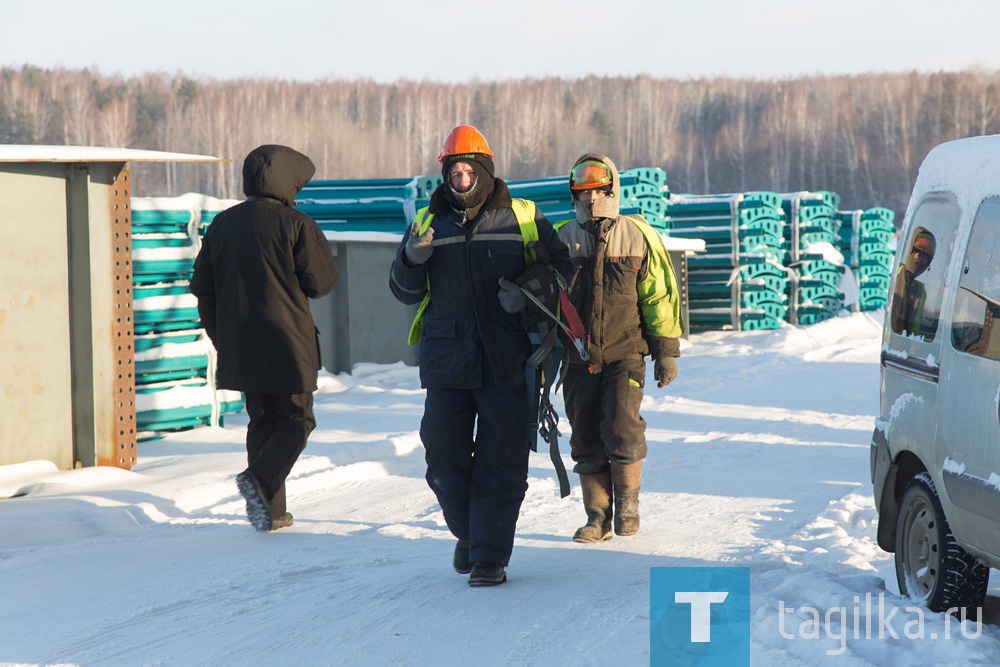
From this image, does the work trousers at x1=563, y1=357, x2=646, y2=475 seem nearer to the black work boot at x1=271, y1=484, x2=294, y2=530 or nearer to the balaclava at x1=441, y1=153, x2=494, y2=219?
the balaclava at x1=441, y1=153, x2=494, y2=219

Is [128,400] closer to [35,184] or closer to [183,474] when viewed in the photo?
[183,474]

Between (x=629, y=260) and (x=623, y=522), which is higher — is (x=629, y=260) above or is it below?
above

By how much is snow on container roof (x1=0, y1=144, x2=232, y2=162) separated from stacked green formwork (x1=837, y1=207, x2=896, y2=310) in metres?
20.2

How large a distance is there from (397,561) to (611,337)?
156 cm

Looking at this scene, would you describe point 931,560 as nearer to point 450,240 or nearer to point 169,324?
point 450,240

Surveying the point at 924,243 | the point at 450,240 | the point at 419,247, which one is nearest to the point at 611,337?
the point at 450,240

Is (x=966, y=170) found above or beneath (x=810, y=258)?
above

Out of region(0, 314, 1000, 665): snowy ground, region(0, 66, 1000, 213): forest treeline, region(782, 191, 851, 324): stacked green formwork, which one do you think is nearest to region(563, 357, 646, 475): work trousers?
region(0, 314, 1000, 665): snowy ground

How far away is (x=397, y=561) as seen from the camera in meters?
5.40

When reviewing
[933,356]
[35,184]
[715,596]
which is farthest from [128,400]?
[933,356]

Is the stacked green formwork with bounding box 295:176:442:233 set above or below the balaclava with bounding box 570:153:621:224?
above

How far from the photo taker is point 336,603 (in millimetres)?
4637

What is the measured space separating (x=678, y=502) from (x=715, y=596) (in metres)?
2.26

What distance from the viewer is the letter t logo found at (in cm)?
405
